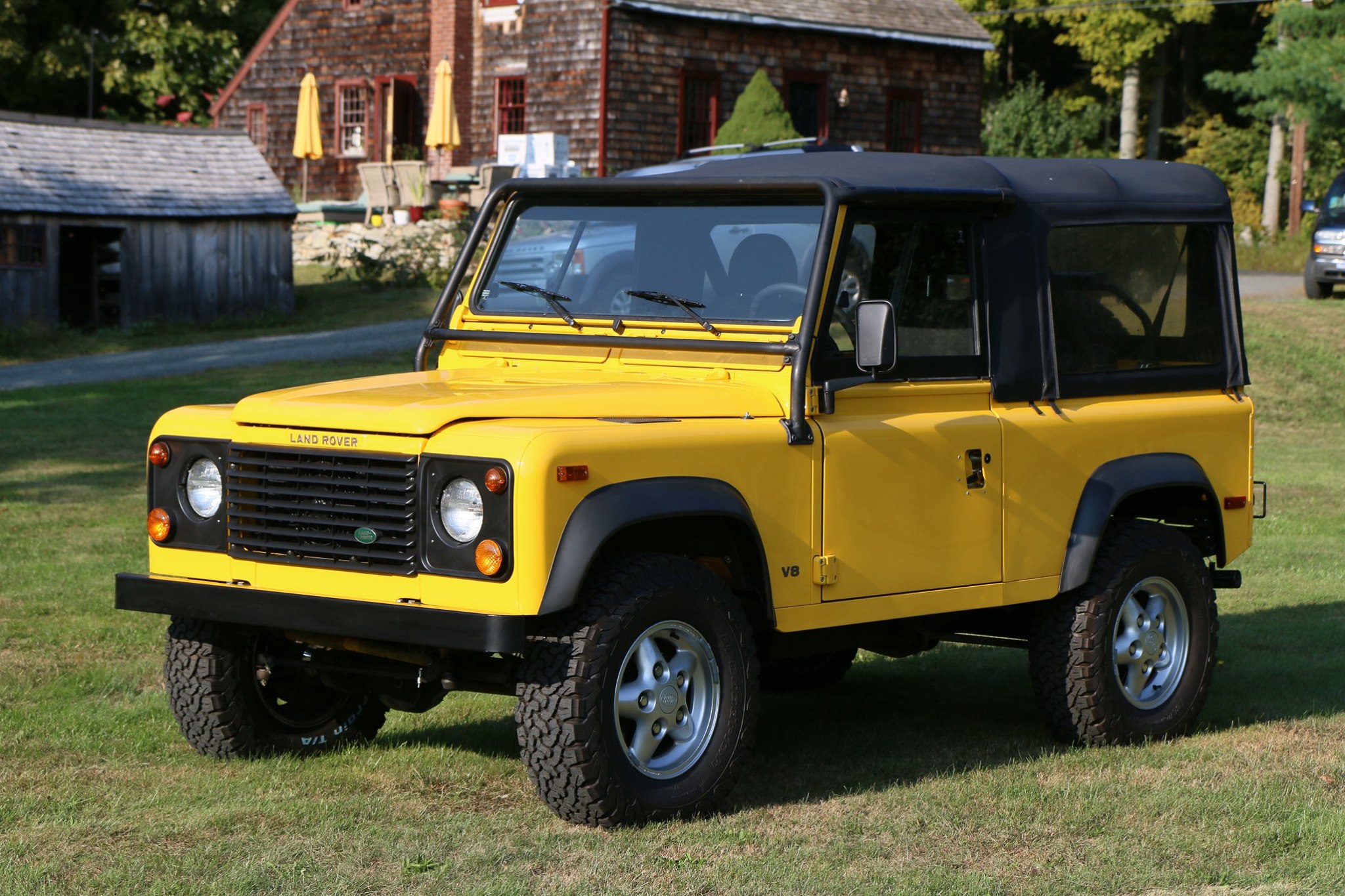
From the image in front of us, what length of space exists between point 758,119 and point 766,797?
87.8 ft

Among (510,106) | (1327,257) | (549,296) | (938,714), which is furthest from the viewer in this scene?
(510,106)

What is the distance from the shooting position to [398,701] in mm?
6391

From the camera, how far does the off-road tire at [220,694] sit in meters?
6.42

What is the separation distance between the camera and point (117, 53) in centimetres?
4344

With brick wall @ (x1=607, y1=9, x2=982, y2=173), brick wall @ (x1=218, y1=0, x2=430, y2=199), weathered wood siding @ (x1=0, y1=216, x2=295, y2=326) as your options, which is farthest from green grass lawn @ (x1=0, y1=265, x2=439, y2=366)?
brick wall @ (x1=218, y1=0, x2=430, y2=199)

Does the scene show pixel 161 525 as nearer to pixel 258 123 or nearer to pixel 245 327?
pixel 245 327

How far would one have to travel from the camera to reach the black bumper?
5.34 metres

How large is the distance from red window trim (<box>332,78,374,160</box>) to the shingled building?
0.13 ft

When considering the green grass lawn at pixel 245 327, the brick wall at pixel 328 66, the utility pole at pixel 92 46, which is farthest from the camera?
the utility pole at pixel 92 46

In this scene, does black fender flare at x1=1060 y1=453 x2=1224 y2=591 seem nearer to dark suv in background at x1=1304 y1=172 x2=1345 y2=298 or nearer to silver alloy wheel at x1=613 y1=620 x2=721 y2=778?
silver alloy wheel at x1=613 y1=620 x2=721 y2=778

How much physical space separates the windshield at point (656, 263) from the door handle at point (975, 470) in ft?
2.80

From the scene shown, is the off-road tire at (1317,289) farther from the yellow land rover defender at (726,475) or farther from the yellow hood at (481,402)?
the yellow hood at (481,402)

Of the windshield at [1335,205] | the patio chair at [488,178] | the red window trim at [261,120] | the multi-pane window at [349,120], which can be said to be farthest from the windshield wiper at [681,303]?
the red window trim at [261,120]

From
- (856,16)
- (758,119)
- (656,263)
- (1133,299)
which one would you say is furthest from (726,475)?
(856,16)
